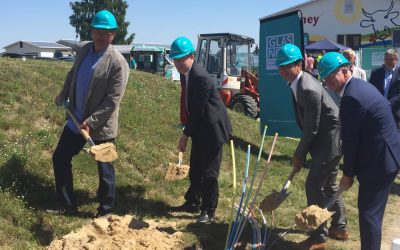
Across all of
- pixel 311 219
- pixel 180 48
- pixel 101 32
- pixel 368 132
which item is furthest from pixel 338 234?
pixel 101 32

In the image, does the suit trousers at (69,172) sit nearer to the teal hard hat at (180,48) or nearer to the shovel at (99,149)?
the shovel at (99,149)

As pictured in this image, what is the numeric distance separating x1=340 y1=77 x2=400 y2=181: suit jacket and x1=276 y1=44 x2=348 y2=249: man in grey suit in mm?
682

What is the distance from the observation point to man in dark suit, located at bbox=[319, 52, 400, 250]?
3840 mm

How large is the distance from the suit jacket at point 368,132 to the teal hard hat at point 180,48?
1697 millimetres

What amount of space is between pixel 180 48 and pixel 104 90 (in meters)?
0.87

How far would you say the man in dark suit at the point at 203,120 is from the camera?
16.5 ft

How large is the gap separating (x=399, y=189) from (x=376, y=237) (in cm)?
423

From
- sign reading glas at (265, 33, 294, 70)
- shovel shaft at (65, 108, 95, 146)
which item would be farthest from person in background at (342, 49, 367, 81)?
shovel shaft at (65, 108, 95, 146)

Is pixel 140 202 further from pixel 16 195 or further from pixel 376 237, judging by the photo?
pixel 376 237

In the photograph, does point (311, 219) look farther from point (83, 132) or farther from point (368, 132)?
point (83, 132)

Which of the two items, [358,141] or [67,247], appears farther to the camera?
[67,247]

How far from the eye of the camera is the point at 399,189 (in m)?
7.89

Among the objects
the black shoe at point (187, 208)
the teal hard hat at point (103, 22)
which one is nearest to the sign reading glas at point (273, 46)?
the black shoe at point (187, 208)

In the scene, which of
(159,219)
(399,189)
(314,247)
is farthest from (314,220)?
(399,189)
